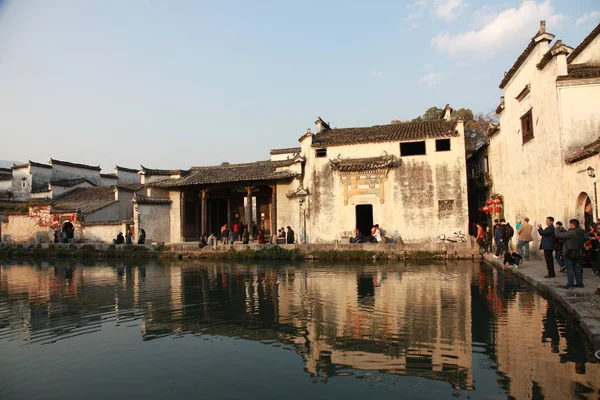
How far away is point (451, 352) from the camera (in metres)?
→ 5.18

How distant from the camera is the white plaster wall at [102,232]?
23.7 m

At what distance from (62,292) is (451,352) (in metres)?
9.27

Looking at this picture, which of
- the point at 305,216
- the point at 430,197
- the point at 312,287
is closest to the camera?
the point at 312,287

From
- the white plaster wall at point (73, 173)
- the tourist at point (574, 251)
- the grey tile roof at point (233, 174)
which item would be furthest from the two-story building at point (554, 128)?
the white plaster wall at point (73, 173)

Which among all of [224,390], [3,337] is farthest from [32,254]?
[224,390]

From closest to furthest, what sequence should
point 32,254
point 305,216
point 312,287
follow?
1. point 312,287
2. point 305,216
3. point 32,254

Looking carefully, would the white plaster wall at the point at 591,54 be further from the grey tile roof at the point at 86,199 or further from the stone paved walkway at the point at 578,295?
the grey tile roof at the point at 86,199

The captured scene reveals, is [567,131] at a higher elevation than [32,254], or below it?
higher

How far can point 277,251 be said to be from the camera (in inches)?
709

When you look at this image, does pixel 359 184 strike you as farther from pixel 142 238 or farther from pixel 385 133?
pixel 142 238

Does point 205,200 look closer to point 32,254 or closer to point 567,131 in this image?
point 32,254

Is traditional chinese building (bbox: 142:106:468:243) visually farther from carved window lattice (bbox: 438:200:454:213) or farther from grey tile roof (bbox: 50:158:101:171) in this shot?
grey tile roof (bbox: 50:158:101:171)

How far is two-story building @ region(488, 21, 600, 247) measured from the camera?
35.1ft

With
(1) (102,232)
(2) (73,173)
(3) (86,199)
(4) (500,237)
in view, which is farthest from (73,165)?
(4) (500,237)
